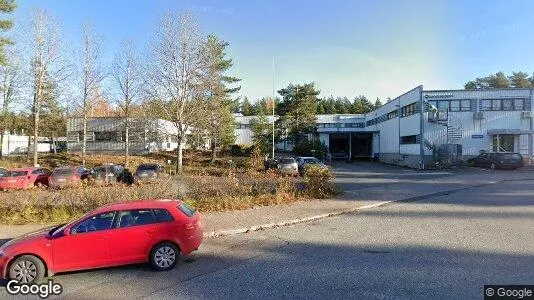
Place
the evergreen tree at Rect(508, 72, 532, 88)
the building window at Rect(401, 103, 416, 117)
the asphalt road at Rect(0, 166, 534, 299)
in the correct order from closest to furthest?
the asphalt road at Rect(0, 166, 534, 299) < the building window at Rect(401, 103, 416, 117) < the evergreen tree at Rect(508, 72, 532, 88)

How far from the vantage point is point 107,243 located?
23.4 feet

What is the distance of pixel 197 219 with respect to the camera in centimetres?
813

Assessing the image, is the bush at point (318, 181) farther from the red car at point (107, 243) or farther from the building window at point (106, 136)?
the building window at point (106, 136)

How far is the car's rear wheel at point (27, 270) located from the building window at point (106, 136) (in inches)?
1644

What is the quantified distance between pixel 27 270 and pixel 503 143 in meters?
39.7

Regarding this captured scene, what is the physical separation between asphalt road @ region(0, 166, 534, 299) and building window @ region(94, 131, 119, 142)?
40371mm

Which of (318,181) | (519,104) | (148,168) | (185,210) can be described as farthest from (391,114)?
(185,210)

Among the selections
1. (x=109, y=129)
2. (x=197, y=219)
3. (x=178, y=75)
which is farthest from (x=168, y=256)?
(x=109, y=129)

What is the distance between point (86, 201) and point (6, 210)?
2.56m

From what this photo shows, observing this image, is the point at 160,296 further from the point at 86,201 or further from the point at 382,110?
the point at 382,110

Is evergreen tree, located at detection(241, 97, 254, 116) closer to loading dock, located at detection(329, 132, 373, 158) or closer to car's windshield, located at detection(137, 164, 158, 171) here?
loading dock, located at detection(329, 132, 373, 158)

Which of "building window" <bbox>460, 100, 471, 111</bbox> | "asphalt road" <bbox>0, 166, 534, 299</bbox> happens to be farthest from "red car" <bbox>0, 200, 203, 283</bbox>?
"building window" <bbox>460, 100, 471, 111</bbox>

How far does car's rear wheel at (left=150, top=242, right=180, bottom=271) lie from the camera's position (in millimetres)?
7328

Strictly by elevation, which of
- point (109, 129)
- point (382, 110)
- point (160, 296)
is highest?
point (382, 110)
